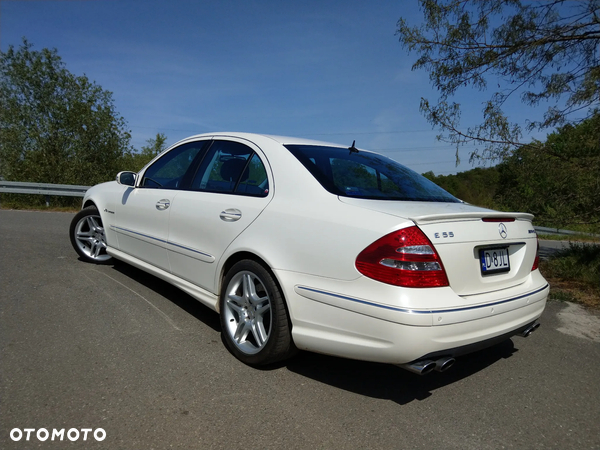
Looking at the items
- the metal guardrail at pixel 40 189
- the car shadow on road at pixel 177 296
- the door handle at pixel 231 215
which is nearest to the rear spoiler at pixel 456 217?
the door handle at pixel 231 215

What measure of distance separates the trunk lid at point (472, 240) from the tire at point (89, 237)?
12.7ft

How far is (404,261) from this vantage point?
2.41 metres

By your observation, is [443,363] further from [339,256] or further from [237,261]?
[237,261]

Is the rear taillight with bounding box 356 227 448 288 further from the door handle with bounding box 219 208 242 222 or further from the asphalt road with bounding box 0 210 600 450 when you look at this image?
the door handle with bounding box 219 208 242 222

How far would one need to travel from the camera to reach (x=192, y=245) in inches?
144

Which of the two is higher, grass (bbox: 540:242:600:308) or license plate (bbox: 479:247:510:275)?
license plate (bbox: 479:247:510:275)

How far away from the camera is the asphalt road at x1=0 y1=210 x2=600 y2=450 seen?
2.31m

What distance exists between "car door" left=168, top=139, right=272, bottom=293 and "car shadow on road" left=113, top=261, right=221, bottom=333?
1.48 feet

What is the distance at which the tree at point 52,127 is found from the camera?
1781 cm

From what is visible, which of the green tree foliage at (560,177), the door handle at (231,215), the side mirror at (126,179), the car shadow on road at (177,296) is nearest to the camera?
the door handle at (231,215)

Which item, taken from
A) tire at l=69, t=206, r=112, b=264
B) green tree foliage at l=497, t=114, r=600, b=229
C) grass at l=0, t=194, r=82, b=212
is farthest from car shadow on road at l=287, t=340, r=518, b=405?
grass at l=0, t=194, r=82, b=212

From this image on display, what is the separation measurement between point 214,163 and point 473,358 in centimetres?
258

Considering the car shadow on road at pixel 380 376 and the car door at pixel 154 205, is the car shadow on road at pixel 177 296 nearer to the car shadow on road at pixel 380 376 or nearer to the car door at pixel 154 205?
the car door at pixel 154 205

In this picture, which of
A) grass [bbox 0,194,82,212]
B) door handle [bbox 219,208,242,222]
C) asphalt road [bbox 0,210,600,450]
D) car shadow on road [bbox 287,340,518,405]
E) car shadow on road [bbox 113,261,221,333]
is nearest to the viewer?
asphalt road [bbox 0,210,600,450]
